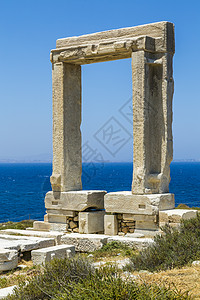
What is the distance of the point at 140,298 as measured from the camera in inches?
161

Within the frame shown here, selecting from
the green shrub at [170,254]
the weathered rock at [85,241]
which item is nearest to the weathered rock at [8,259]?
the weathered rock at [85,241]

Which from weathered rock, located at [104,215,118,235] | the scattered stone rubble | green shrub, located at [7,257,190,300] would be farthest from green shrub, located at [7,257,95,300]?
weathered rock, located at [104,215,118,235]

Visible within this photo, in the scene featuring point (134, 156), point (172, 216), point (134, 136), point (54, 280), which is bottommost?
point (54, 280)

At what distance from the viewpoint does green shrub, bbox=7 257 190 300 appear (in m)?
4.20

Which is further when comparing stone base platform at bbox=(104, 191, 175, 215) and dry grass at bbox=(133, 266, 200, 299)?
stone base platform at bbox=(104, 191, 175, 215)

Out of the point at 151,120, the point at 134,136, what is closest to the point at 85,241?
the point at 134,136

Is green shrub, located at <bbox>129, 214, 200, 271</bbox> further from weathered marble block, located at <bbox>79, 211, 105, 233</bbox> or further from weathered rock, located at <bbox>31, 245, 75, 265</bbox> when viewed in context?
weathered marble block, located at <bbox>79, 211, 105, 233</bbox>

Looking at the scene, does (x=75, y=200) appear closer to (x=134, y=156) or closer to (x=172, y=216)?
(x=134, y=156)

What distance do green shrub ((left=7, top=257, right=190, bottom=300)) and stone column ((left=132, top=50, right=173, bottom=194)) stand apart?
4.49 meters

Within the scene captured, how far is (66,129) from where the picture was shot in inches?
444

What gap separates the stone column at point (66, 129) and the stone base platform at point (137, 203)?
4.62ft

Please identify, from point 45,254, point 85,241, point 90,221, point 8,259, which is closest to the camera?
point 8,259

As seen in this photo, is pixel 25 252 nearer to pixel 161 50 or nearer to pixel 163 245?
pixel 163 245

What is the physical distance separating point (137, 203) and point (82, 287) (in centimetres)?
539
